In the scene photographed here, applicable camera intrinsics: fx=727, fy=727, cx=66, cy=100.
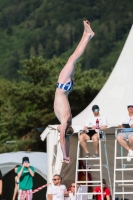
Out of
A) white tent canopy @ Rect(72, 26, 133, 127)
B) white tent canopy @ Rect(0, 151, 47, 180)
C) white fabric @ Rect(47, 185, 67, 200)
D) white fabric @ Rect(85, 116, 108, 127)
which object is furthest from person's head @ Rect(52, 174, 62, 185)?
white tent canopy @ Rect(0, 151, 47, 180)

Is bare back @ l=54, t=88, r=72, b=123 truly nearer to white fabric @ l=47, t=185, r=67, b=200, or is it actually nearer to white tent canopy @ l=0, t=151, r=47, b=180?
white fabric @ l=47, t=185, r=67, b=200

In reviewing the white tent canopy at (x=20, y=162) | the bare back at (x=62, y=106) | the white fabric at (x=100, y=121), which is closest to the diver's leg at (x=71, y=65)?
the bare back at (x=62, y=106)

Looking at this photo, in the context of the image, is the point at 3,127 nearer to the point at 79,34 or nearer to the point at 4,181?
the point at 4,181

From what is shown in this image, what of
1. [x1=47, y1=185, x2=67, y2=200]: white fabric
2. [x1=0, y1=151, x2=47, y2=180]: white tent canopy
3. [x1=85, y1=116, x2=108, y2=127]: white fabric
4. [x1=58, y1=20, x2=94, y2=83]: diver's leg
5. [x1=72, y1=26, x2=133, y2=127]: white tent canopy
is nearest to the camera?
[x1=58, y1=20, x2=94, y2=83]: diver's leg

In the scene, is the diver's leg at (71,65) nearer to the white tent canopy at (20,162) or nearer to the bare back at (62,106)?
the bare back at (62,106)

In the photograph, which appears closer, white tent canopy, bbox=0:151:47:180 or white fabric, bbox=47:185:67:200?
white fabric, bbox=47:185:67:200

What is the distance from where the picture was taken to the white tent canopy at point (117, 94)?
596 inches

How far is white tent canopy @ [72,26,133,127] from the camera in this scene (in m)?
15.1

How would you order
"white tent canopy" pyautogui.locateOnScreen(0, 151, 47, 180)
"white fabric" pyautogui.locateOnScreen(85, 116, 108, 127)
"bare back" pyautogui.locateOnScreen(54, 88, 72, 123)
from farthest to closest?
"white tent canopy" pyautogui.locateOnScreen(0, 151, 47, 180) → "white fabric" pyautogui.locateOnScreen(85, 116, 108, 127) → "bare back" pyautogui.locateOnScreen(54, 88, 72, 123)

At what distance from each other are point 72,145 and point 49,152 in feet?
1.78

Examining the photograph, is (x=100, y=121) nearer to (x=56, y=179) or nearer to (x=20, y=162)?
(x=56, y=179)

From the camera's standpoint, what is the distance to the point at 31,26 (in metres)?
106

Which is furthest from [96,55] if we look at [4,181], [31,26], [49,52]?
[4,181]

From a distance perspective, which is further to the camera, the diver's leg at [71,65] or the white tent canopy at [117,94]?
the white tent canopy at [117,94]
